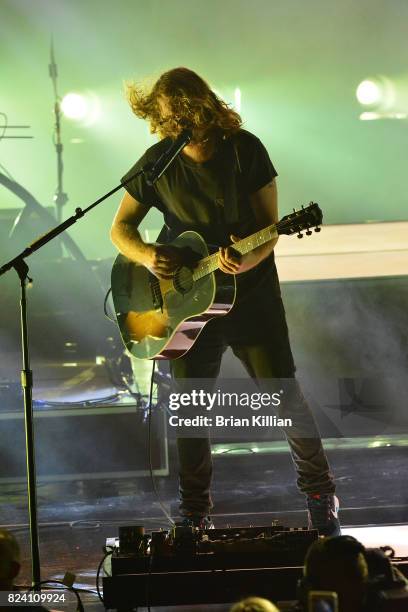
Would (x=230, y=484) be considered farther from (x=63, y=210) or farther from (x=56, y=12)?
(x=56, y=12)

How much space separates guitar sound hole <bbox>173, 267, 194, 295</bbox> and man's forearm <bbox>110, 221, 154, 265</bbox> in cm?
20

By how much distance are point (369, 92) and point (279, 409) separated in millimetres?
2279

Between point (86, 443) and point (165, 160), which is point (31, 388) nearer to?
point (165, 160)

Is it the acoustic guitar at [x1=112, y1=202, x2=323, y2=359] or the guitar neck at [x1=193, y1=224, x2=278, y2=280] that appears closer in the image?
the guitar neck at [x1=193, y1=224, x2=278, y2=280]

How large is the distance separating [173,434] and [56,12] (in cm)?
284

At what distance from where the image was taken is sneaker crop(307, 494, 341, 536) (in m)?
3.69

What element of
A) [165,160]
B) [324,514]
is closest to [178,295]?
[165,160]

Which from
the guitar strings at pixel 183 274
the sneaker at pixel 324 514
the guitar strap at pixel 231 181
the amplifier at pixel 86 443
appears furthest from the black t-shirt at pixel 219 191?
the amplifier at pixel 86 443

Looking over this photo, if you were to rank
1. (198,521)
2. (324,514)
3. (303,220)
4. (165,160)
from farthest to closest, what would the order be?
(198,521) → (324,514) → (165,160) → (303,220)

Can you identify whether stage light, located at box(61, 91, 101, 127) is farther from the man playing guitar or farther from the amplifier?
the amplifier

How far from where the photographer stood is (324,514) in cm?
369

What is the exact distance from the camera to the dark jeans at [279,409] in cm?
372

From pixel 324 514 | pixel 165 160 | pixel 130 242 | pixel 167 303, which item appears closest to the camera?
pixel 165 160

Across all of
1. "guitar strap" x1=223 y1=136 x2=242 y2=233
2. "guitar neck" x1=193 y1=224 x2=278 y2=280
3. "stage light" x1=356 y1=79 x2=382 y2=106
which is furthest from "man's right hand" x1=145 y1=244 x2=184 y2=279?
"stage light" x1=356 y1=79 x2=382 y2=106
